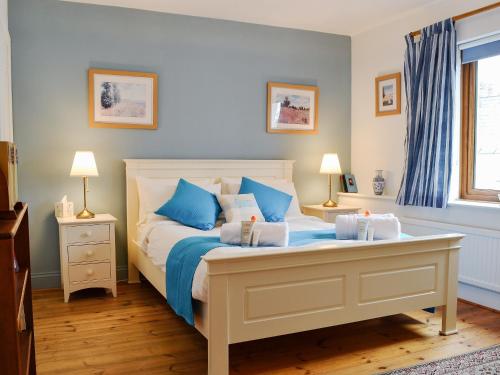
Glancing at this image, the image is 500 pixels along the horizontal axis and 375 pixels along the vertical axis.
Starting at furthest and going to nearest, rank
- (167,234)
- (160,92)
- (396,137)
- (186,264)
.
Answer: (396,137)
(160,92)
(167,234)
(186,264)

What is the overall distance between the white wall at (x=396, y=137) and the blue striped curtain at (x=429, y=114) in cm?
13

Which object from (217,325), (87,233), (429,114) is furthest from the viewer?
(429,114)

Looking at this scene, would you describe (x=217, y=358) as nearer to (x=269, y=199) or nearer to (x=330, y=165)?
(x=269, y=199)

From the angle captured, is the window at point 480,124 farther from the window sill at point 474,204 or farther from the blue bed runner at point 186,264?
the blue bed runner at point 186,264

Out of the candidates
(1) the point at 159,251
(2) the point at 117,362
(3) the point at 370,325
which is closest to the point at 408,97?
(3) the point at 370,325

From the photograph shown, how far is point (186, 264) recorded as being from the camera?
9.08 ft

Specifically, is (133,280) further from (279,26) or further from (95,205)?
(279,26)

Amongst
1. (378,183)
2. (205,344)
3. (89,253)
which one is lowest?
(205,344)

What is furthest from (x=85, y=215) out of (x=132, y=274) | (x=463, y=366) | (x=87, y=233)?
(x=463, y=366)

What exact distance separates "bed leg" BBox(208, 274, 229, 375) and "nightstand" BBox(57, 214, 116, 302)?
1.81 meters

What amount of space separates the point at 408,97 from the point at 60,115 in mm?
3149

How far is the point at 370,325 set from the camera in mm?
3281

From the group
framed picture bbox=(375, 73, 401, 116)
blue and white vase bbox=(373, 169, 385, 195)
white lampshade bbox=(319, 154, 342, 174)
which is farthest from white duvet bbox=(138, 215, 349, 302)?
framed picture bbox=(375, 73, 401, 116)

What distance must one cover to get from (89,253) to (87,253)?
16 mm
